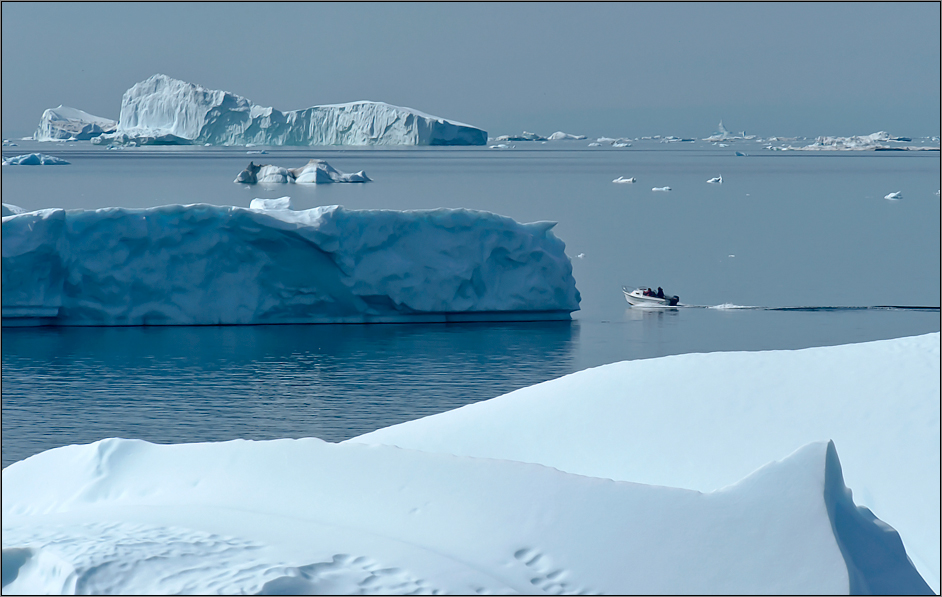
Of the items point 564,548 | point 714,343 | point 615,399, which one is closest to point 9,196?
point 714,343

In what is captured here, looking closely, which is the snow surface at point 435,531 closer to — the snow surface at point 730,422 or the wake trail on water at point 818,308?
the snow surface at point 730,422

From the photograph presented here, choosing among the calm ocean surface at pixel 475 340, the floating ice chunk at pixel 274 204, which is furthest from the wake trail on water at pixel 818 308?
the floating ice chunk at pixel 274 204

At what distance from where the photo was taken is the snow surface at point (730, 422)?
678cm

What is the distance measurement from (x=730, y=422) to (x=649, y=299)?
41.0 ft

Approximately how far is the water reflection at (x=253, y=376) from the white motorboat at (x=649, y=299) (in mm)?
2790

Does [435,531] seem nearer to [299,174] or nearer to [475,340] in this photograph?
[475,340]

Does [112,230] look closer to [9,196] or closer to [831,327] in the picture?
[831,327]

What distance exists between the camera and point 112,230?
16.0m

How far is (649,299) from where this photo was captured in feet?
65.3

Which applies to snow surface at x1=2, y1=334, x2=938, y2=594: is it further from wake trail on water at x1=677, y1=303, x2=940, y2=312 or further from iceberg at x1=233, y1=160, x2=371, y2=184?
iceberg at x1=233, y1=160, x2=371, y2=184

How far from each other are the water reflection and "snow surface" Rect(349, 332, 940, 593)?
289 centimetres

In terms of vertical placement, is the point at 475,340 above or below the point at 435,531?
below

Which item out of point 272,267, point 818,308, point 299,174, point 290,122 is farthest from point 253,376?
point 290,122

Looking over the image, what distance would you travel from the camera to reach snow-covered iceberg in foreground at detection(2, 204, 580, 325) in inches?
627
